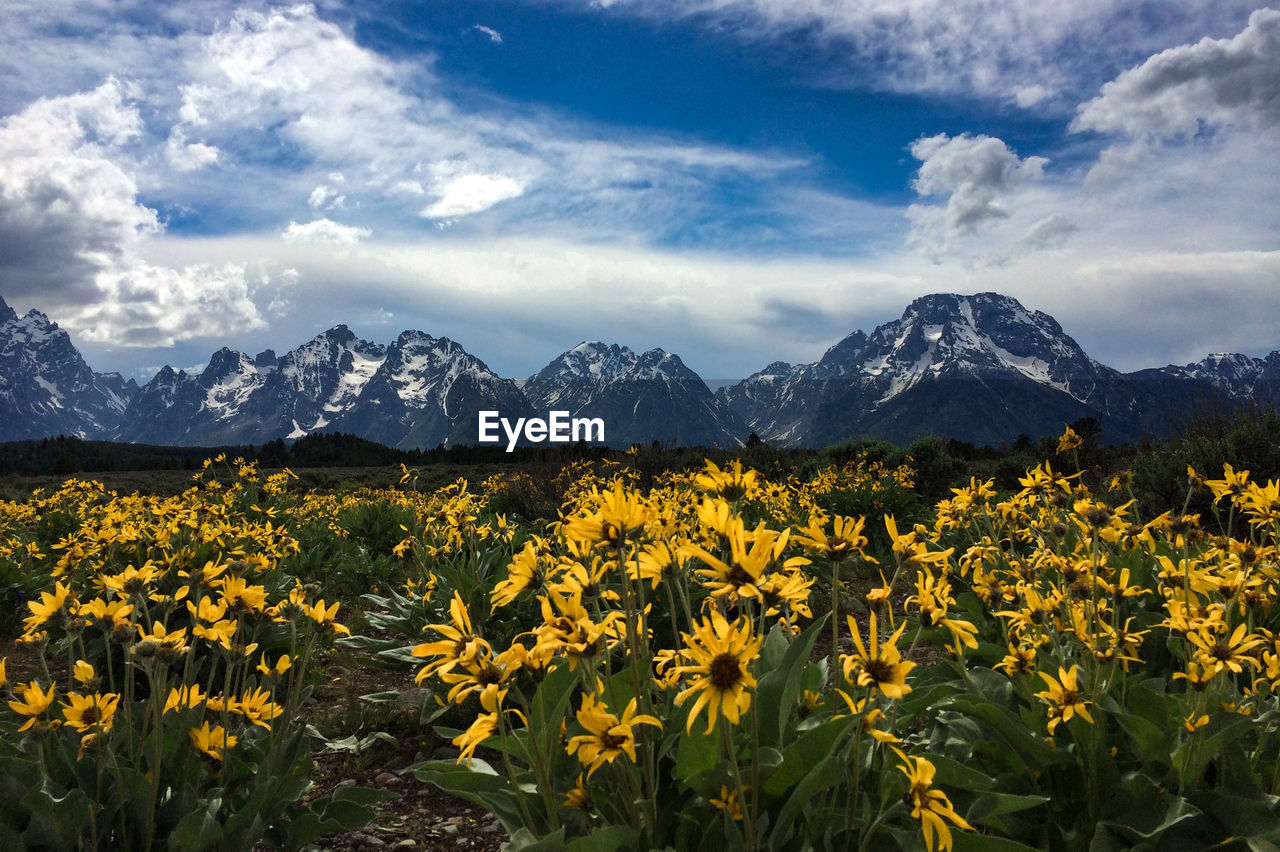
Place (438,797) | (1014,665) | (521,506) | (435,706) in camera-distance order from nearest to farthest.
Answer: (1014,665)
(438,797)
(435,706)
(521,506)

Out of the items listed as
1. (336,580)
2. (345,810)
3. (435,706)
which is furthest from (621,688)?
(336,580)

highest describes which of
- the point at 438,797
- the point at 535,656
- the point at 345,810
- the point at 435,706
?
the point at 535,656

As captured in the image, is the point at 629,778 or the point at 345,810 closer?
the point at 629,778

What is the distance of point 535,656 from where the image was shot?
150cm

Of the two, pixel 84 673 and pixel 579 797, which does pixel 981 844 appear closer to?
pixel 579 797

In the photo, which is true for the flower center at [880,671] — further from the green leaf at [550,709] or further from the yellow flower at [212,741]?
the yellow flower at [212,741]

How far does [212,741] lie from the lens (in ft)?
7.36

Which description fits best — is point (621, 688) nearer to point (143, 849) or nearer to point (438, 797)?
point (143, 849)

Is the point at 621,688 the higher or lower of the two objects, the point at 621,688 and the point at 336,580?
the higher

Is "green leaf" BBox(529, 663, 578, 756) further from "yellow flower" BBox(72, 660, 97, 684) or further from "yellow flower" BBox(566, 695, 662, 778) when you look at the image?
"yellow flower" BBox(72, 660, 97, 684)

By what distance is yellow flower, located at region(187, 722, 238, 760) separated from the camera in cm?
219

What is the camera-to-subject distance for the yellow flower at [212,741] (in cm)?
219

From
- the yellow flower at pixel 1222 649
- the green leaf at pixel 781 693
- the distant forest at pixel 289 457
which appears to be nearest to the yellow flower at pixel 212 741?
the green leaf at pixel 781 693

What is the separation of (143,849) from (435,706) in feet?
6.31
